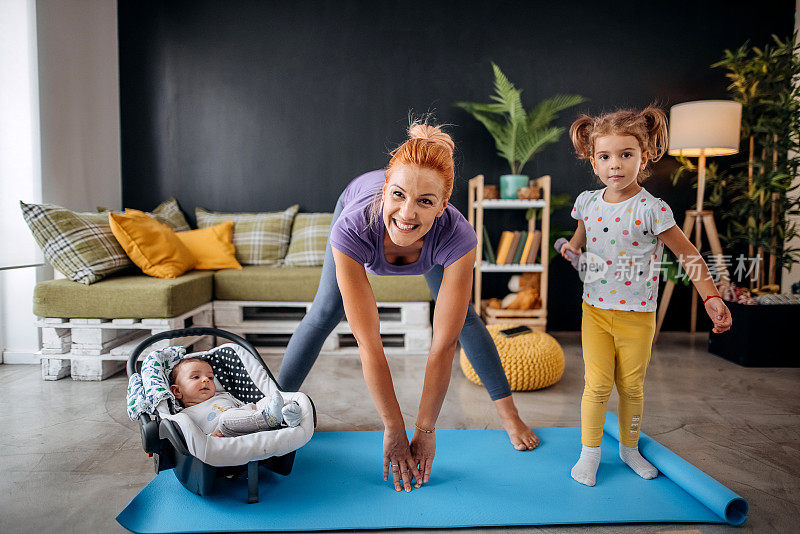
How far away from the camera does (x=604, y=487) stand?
1.46 m

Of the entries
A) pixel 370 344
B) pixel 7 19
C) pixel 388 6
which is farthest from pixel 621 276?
pixel 7 19

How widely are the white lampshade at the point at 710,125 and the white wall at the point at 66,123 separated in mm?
3799

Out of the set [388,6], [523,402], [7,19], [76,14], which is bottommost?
[523,402]

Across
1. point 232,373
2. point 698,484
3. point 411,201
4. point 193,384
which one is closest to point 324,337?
point 232,373

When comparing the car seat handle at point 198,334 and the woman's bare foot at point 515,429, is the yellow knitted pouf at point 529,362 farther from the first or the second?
the car seat handle at point 198,334

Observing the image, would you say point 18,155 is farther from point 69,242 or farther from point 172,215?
point 172,215

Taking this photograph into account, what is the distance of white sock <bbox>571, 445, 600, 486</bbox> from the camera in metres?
1.48

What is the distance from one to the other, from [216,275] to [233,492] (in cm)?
187

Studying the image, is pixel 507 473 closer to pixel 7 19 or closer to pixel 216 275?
pixel 216 275

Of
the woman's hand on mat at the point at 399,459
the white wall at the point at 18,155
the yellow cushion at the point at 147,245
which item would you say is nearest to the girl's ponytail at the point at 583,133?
the woman's hand on mat at the point at 399,459

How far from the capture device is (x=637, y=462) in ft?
5.09

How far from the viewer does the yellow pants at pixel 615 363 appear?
59.2 inches

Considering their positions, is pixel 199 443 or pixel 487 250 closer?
pixel 199 443

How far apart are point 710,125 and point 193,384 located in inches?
126
